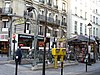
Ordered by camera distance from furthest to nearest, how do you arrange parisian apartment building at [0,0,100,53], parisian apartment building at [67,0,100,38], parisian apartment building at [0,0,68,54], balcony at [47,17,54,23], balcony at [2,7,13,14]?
parisian apartment building at [67,0,100,38] → balcony at [47,17,54,23] → balcony at [2,7,13,14] → parisian apartment building at [0,0,100,53] → parisian apartment building at [0,0,68,54]

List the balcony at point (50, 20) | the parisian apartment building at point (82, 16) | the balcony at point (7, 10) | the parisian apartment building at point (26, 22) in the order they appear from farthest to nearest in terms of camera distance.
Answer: the parisian apartment building at point (82, 16) → the balcony at point (50, 20) → the balcony at point (7, 10) → the parisian apartment building at point (26, 22)

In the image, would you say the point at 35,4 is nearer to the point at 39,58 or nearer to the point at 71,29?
the point at 71,29

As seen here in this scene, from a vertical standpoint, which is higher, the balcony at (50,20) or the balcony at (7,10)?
the balcony at (7,10)

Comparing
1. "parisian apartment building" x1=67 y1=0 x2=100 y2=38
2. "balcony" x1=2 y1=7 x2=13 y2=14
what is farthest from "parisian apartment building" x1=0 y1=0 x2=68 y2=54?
"parisian apartment building" x1=67 y1=0 x2=100 y2=38

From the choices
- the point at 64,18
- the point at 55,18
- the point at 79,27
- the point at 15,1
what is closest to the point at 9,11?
the point at 15,1

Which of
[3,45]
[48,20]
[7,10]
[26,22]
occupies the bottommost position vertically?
[3,45]

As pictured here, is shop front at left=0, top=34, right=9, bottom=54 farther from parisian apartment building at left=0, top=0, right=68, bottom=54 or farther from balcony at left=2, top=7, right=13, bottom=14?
balcony at left=2, top=7, right=13, bottom=14

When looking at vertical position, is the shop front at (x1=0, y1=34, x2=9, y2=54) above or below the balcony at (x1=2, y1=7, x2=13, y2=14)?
below

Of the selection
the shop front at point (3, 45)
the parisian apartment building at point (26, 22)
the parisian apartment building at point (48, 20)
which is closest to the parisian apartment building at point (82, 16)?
the parisian apartment building at point (48, 20)

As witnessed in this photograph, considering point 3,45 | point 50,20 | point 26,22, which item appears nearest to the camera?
point 26,22

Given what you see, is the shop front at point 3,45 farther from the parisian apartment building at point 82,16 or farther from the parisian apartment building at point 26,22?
the parisian apartment building at point 82,16

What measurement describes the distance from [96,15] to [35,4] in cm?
2635

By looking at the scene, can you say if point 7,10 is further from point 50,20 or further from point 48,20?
point 50,20

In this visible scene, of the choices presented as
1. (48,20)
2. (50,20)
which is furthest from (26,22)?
(50,20)
